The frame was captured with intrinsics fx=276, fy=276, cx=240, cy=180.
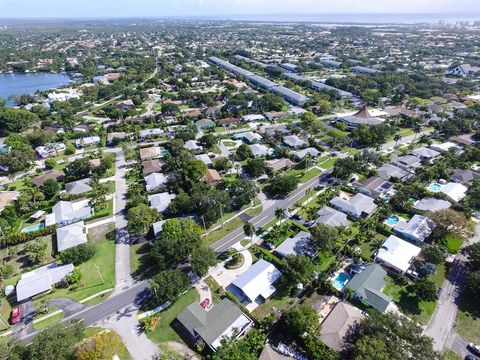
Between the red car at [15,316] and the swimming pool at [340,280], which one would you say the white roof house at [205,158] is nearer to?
the swimming pool at [340,280]

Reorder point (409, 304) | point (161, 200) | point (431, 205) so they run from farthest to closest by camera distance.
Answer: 1. point (161, 200)
2. point (431, 205)
3. point (409, 304)

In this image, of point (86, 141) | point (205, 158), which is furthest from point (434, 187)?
point (86, 141)

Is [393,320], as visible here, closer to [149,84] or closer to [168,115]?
[168,115]

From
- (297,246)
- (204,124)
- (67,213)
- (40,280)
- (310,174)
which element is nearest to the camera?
(40,280)

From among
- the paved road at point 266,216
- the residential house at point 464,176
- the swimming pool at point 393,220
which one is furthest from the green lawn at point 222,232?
the residential house at point 464,176

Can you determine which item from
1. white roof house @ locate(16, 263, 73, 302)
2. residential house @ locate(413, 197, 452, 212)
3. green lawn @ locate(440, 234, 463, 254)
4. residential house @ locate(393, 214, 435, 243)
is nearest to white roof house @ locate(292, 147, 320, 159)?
residential house @ locate(413, 197, 452, 212)

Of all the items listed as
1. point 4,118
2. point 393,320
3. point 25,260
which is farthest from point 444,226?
point 4,118

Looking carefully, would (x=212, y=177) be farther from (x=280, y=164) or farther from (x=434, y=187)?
(x=434, y=187)
